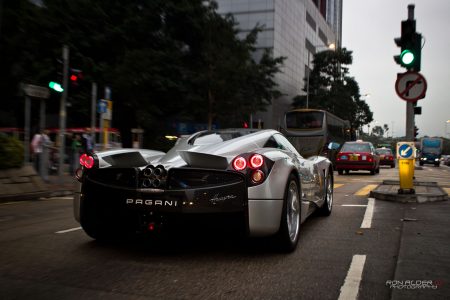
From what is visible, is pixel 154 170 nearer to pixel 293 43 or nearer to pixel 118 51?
pixel 118 51

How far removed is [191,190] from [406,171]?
19.8 ft

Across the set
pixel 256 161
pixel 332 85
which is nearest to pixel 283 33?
pixel 332 85

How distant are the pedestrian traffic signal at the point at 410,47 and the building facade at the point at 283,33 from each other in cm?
3005

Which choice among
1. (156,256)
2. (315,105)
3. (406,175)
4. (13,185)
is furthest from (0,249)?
(315,105)

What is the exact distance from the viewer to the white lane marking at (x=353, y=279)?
3.16 metres

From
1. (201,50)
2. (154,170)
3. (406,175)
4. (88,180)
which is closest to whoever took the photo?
(154,170)

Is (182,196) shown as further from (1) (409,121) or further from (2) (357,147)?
(2) (357,147)

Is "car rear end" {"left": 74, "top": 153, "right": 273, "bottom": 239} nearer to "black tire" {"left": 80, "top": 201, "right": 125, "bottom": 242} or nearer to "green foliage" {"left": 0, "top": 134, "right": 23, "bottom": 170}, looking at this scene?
"black tire" {"left": 80, "top": 201, "right": 125, "bottom": 242}

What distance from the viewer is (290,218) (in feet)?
14.9

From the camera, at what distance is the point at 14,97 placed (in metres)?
25.1

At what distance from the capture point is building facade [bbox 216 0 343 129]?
46281 millimetres

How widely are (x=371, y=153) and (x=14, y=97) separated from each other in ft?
61.6

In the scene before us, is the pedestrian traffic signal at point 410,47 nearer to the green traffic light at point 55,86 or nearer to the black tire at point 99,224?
the black tire at point 99,224

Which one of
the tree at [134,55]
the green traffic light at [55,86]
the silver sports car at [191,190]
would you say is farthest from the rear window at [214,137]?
the tree at [134,55]
